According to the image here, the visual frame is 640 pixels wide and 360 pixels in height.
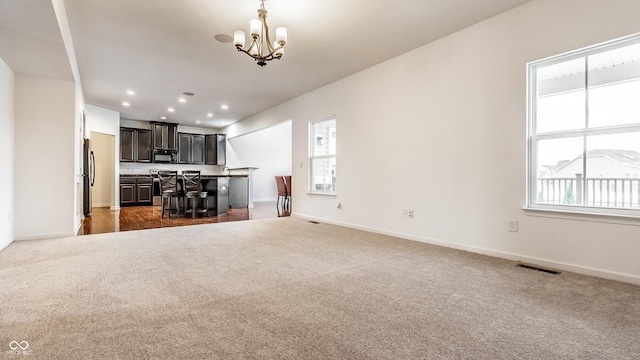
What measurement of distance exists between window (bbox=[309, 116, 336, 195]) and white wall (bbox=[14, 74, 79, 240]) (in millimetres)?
3852

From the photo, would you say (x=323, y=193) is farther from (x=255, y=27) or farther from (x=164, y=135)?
(x=164, y=135)

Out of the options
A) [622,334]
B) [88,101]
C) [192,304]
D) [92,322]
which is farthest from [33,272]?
[88,101]

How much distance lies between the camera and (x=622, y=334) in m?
1.65

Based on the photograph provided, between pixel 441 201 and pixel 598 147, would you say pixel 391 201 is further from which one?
pixel 598 147

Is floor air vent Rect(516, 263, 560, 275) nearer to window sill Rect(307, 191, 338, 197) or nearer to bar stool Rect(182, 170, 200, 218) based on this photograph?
window sill Rect(307, 191, 338, 197)

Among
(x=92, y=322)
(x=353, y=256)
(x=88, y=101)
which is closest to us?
(x=92, y=322)

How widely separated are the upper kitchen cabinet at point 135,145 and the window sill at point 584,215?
31.9 ft

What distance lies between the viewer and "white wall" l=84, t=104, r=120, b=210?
7254 millimetres

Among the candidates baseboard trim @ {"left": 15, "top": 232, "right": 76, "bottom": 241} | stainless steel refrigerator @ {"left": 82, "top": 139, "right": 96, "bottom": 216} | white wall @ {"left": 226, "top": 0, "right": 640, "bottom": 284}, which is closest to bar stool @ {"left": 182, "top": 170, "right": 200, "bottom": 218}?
stainless steel refrigerator @ {"left": 82, "top": 139, "right": 96, "bottom": 216}

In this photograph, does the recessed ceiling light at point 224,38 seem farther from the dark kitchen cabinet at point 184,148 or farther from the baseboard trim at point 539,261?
the dark kitchen cabinet at point 184,148

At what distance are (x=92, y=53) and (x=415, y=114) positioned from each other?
4.52 meters

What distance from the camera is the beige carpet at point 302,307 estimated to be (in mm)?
1502

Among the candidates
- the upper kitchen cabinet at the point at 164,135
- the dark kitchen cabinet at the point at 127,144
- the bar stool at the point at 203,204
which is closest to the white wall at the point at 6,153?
the bar stool at the point at 203,204

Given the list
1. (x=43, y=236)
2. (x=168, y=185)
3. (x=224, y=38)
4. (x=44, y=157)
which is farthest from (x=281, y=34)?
(x=168, y=185)
